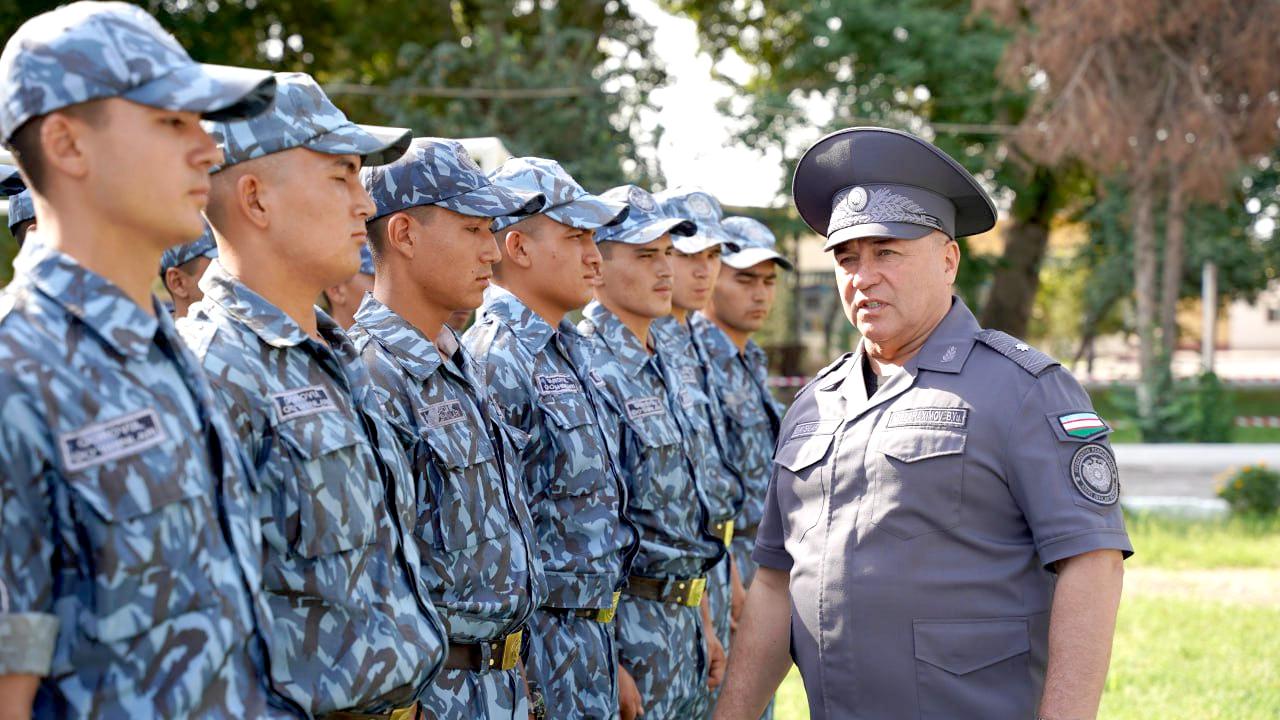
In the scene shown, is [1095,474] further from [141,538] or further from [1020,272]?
[1020,272]

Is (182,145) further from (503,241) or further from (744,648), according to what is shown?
(503,241)

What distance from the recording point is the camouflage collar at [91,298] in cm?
187

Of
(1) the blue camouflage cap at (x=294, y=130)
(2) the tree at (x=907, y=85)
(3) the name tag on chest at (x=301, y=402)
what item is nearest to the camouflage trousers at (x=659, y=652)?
(3) the name tag on chest at (x=301, y=402)

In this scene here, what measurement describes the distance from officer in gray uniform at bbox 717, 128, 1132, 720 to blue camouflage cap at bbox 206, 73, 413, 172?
4.14 feet

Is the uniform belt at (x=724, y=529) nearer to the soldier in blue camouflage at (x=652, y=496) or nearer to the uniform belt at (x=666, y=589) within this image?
the soldier in blue camouflage at (x=652, y=496)

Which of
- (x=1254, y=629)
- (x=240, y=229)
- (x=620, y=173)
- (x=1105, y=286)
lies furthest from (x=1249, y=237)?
(x=240, y=229)

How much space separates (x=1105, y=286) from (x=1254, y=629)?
65.0 feet

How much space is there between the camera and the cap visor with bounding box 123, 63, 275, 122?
75.3 inches

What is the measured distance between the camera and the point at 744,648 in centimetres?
341

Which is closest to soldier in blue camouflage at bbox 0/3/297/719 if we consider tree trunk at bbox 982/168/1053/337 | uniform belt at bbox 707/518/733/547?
uniform belt at bbox 707/518/733/547

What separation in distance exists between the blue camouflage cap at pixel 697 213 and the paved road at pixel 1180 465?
8.48m

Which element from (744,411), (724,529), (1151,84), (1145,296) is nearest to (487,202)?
(724,529)

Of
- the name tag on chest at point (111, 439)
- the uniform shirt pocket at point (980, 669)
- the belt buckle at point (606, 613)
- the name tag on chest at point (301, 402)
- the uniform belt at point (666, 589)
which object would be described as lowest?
the uniform belt at point (666, 589)

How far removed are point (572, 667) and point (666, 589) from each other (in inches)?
27.3
